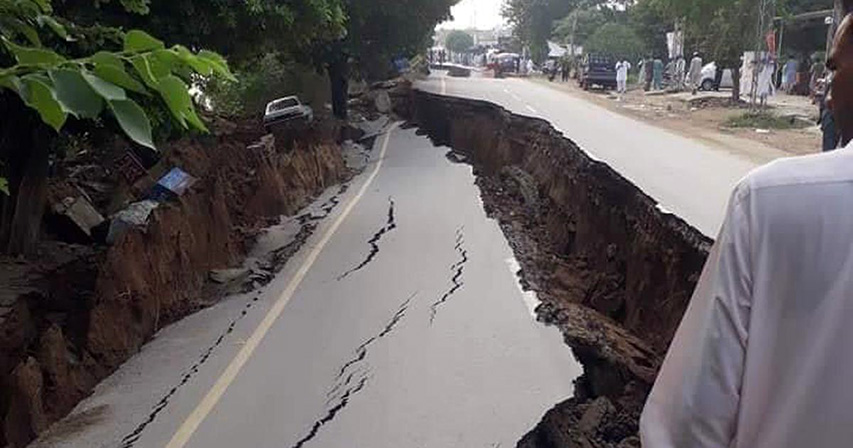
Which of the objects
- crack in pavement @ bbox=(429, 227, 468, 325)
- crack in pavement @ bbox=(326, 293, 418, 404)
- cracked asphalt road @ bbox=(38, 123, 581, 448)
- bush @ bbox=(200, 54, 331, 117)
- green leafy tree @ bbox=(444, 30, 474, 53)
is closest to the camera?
cracked asphalt road @ bbox=(38, 123, 581, 448)

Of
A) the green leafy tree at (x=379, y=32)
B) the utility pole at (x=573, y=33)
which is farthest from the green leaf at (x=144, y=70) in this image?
the utility pole at (x=573, y=33)

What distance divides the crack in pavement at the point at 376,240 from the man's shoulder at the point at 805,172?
9.04 m

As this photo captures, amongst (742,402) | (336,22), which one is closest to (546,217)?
(336,22)

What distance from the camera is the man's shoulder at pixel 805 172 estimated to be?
1401 mm

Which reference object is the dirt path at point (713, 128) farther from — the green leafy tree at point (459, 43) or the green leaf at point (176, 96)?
the green leafy tree at point (459, 43)

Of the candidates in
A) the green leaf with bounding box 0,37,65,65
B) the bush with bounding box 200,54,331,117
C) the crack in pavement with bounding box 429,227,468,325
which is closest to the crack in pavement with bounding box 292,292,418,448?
the crack in pavement with bounding box 429,227,468,325

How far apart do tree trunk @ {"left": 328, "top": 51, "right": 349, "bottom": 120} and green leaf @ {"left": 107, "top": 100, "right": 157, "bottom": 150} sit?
2495cm

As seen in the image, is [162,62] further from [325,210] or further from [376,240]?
[325,210]

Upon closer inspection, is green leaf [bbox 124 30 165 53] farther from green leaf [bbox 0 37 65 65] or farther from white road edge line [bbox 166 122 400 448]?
white road edge line [bbox 166 122 400 448]

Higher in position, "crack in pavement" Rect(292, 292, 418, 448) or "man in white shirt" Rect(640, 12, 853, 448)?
"man in white shirt" Rect(640, 12, 853, 448)

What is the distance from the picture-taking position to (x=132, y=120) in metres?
1.42

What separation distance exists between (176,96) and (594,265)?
1072 centimetres

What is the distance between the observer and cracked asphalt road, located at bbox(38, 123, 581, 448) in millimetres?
5805

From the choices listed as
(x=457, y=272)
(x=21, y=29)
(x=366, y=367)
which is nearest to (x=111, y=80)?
(x=21, y=29)
